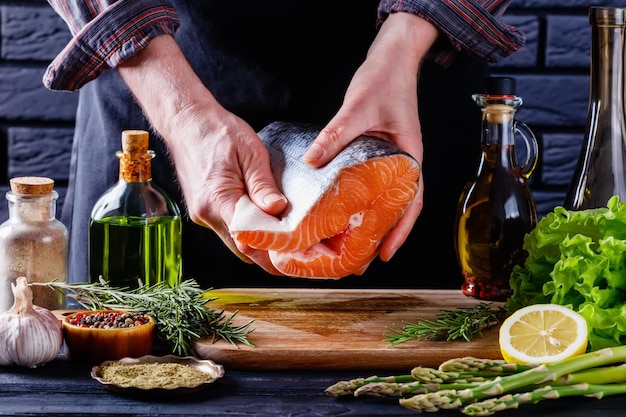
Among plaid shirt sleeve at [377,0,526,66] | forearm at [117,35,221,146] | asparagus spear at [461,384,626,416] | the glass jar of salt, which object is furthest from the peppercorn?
plaid shirt sleeve at [377,0,526,66]

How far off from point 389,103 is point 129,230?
0.44 m

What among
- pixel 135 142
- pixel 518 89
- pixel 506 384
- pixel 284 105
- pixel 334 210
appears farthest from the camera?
pixel 518 89

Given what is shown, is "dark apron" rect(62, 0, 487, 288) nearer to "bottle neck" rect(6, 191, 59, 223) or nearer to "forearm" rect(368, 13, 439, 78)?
"forearm" rect(368, 13, 439, 78)

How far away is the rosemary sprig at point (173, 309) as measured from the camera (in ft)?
4.34

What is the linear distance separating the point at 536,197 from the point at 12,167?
1.18 metres

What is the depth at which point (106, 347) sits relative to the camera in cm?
126

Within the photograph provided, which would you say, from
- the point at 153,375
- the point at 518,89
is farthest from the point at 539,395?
the point at 518,89

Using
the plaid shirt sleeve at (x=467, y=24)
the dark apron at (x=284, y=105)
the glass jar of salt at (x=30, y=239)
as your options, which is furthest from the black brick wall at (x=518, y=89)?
the glass jar of salt at (x=30, y=239)

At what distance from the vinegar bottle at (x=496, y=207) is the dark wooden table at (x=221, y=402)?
15.4 inches

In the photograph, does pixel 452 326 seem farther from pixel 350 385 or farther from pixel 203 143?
pixel 203 143

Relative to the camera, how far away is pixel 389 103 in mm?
1500

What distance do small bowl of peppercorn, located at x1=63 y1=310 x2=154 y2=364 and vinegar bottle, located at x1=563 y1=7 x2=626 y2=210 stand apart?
0.71 metres

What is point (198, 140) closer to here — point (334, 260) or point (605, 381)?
point (334, 260)

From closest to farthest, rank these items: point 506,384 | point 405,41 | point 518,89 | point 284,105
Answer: point 506,384, point 405,41, point 284,105, point 518,89
